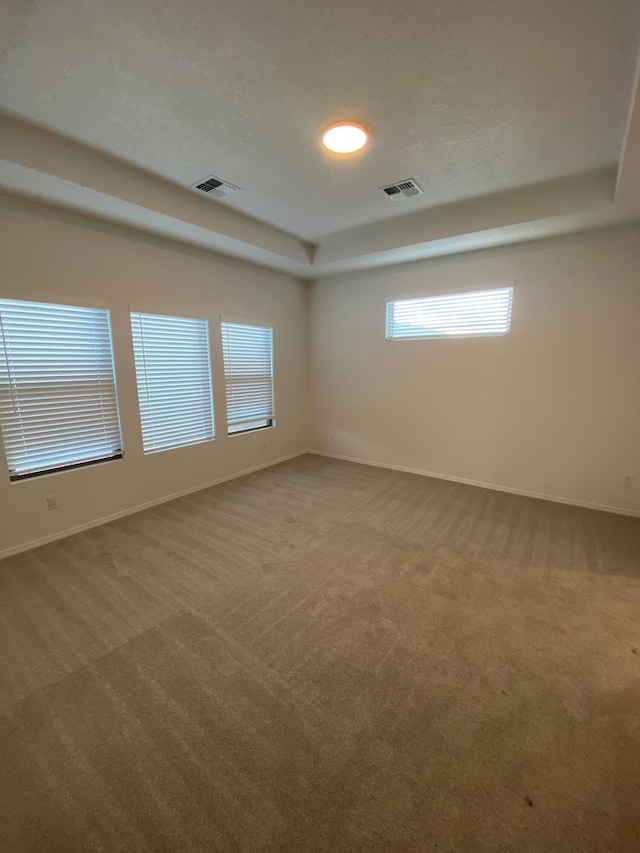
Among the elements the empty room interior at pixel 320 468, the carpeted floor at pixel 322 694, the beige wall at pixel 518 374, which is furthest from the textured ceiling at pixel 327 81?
the carpeted floor at pixel 322 694

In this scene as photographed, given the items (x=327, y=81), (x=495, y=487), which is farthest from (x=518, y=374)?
(x=327, y=81)

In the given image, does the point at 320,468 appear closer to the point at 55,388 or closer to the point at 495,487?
the point at 495,487

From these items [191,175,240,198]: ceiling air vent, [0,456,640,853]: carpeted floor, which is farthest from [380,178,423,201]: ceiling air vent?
[0,456,640,853]: carpeted floor

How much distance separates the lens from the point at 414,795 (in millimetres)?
1219

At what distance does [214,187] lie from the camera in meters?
2.85

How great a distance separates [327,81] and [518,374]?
3162mm

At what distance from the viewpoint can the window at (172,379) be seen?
348 centimetres

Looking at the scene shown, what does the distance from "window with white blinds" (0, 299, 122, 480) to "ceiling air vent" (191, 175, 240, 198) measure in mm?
1385

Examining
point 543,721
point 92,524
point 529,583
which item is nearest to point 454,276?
point 529,583

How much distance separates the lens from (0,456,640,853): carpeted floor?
1.15 m

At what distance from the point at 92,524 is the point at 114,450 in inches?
27.6

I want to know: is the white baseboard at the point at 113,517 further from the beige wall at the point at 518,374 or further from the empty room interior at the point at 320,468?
the beige wall at the point at 518,374

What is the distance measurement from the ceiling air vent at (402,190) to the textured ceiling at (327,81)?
0.11m

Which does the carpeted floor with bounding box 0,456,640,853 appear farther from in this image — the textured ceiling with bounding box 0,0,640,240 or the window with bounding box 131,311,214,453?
the textured ceiling with bounding box 0,0,640,240
